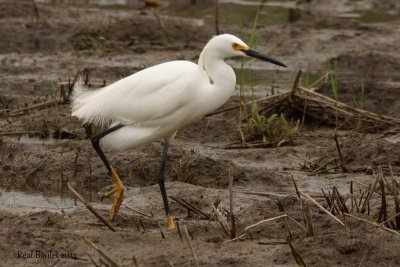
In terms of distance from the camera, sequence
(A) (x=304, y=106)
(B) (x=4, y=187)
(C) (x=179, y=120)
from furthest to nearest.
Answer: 1. (A) (x=304, y=106)
2. (B) (x=4, y=187)
3. (C) (x=179, y=120)

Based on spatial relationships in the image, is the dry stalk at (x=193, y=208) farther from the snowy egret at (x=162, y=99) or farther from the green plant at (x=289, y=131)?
the green plant at (x=289, y=131)

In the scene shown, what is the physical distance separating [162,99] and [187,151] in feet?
5.45

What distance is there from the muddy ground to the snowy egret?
495 mm

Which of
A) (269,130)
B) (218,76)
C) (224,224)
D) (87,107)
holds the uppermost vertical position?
(218,76)

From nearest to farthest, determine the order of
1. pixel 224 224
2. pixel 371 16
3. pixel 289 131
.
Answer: pixel 224 224 → pixel 289 131 → pixel 371 16

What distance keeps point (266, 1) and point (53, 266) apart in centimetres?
1123

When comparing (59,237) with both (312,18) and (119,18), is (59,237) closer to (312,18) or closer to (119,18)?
(119,18)

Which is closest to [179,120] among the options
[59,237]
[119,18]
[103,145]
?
[103,145]

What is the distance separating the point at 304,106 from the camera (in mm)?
9344

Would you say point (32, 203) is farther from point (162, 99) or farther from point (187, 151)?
point (187, 151)

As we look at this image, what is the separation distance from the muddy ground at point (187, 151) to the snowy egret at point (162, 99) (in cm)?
49

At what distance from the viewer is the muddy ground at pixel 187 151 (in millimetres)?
5496

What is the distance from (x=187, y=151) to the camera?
813 centimetres

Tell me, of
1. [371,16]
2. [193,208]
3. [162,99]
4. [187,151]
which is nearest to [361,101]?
[187,151]
